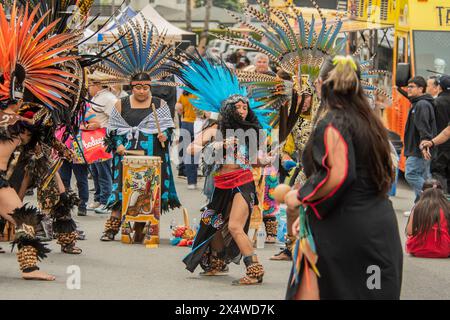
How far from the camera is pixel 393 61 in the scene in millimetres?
18031

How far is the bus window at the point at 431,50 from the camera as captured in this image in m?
16.6

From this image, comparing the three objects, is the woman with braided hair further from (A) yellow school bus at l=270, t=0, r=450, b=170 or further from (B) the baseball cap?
(A) yellow school bus at l=270, t=0, r=450, b=170

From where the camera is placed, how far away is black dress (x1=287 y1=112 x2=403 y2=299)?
19.1ft

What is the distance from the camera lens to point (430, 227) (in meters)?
11.1

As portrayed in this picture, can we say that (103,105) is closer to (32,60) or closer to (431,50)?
(32,60)

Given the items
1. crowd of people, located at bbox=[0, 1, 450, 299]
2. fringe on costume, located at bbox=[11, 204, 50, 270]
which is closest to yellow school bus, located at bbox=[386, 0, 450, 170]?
crowd of people, located at bbox=[0, 1, 450, 299]

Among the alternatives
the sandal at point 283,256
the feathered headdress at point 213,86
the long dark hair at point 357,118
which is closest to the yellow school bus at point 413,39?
the sandal at point 283,256

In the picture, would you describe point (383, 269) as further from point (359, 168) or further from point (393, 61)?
point (393, 61)

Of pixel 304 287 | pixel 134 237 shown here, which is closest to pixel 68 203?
pixel 134 237

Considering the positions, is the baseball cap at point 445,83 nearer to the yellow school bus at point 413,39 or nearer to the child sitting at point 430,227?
the yellow school bus at point 413,39

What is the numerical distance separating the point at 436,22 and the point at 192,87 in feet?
24.1

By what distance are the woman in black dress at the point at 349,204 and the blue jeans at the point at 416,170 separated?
8299 mm

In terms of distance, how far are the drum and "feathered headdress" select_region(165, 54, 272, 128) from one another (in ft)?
4.45
